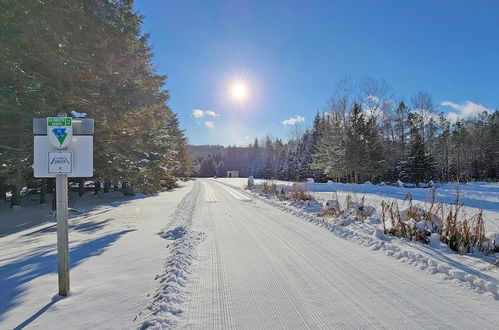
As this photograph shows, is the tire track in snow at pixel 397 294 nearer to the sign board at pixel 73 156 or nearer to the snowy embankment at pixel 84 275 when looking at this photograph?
the snowy embankment at pixel 84 275

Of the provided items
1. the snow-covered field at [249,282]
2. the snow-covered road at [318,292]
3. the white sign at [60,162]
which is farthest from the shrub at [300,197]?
the white sign at [60,162]

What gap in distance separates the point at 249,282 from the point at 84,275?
8.06 ft

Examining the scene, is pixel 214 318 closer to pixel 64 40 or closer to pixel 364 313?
pixel 364 313

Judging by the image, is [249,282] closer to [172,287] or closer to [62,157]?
[172,287]

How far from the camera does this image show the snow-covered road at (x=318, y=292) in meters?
2.73

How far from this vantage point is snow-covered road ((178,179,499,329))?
2729mm

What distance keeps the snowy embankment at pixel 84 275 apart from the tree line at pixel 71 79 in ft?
11.3

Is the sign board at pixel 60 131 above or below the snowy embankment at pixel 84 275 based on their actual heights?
above

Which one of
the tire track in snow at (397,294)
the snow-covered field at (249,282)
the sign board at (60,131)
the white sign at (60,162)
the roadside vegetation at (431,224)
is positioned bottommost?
the tire track in snow at (397,294)

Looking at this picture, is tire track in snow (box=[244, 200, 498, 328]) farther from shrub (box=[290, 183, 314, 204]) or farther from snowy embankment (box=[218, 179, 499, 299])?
shrub (box=[290, 183, 314, 204])

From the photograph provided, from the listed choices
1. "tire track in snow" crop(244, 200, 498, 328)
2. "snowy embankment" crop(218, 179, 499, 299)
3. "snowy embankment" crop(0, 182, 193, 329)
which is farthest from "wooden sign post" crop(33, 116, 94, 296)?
"snowy embankment" crop(218, 179, 499, 299)

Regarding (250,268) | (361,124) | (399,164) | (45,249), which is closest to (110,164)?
(45,249)

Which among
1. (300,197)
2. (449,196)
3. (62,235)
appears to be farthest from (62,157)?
(449,196)

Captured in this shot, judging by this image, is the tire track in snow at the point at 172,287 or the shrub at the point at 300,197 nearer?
the tire track in snow at the point at 172,287
